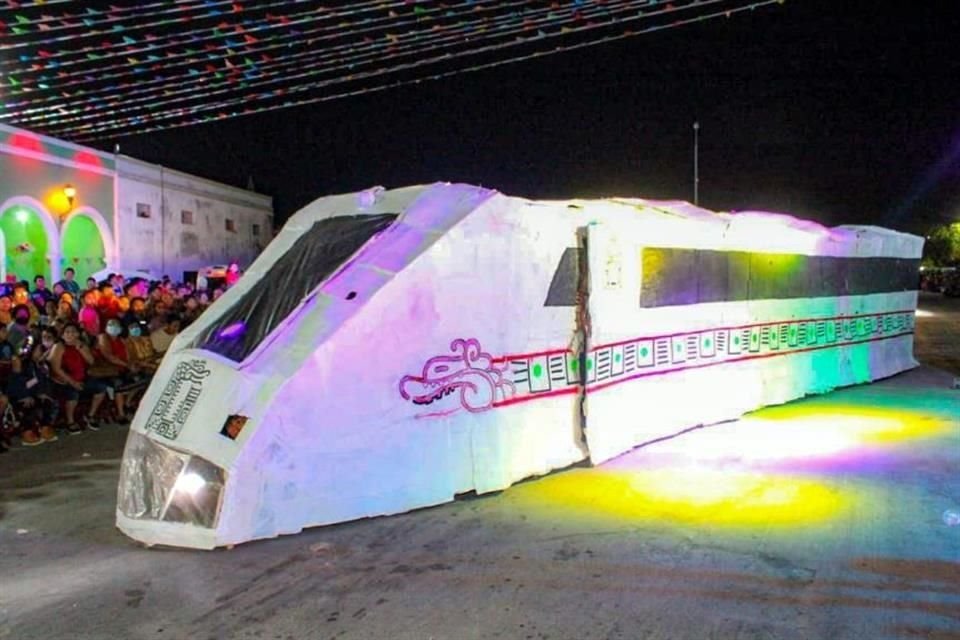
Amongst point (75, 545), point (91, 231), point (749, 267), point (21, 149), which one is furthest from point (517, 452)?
point (91, 231)

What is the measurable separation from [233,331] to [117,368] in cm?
462

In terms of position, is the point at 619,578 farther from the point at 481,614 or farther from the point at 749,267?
the point at 749,267

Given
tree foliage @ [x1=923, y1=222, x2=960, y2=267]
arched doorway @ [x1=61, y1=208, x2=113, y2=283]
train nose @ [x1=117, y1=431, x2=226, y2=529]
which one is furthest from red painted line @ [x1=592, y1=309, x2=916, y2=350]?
tree foliage @ [x1=923, y1=222, x2=960, y2=267]

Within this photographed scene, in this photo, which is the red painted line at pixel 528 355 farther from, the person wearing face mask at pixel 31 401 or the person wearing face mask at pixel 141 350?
the person wearing face mask at pixel 141 350

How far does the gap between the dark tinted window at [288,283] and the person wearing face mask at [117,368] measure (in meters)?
Answer: 4.18

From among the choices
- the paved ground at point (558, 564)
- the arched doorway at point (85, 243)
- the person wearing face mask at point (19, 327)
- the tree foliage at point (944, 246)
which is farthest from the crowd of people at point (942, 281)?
the person wearing face mask at point (19, 327)

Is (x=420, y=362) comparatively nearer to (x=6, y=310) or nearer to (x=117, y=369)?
(x=117, y=369)

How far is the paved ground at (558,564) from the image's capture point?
14.1ft

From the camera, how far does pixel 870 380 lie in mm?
13297

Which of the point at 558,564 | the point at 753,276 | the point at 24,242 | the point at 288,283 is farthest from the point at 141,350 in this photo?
the point at 24,242

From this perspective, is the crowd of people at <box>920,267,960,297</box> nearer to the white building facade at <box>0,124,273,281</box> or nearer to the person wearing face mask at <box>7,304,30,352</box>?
the white building facade at <box>0,124,273,281</box>

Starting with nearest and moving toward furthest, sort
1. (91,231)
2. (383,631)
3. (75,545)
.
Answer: (383,631)
(75,545)
(91,231)

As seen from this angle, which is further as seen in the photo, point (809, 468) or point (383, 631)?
point (809, 468)

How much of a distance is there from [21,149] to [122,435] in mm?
11231
